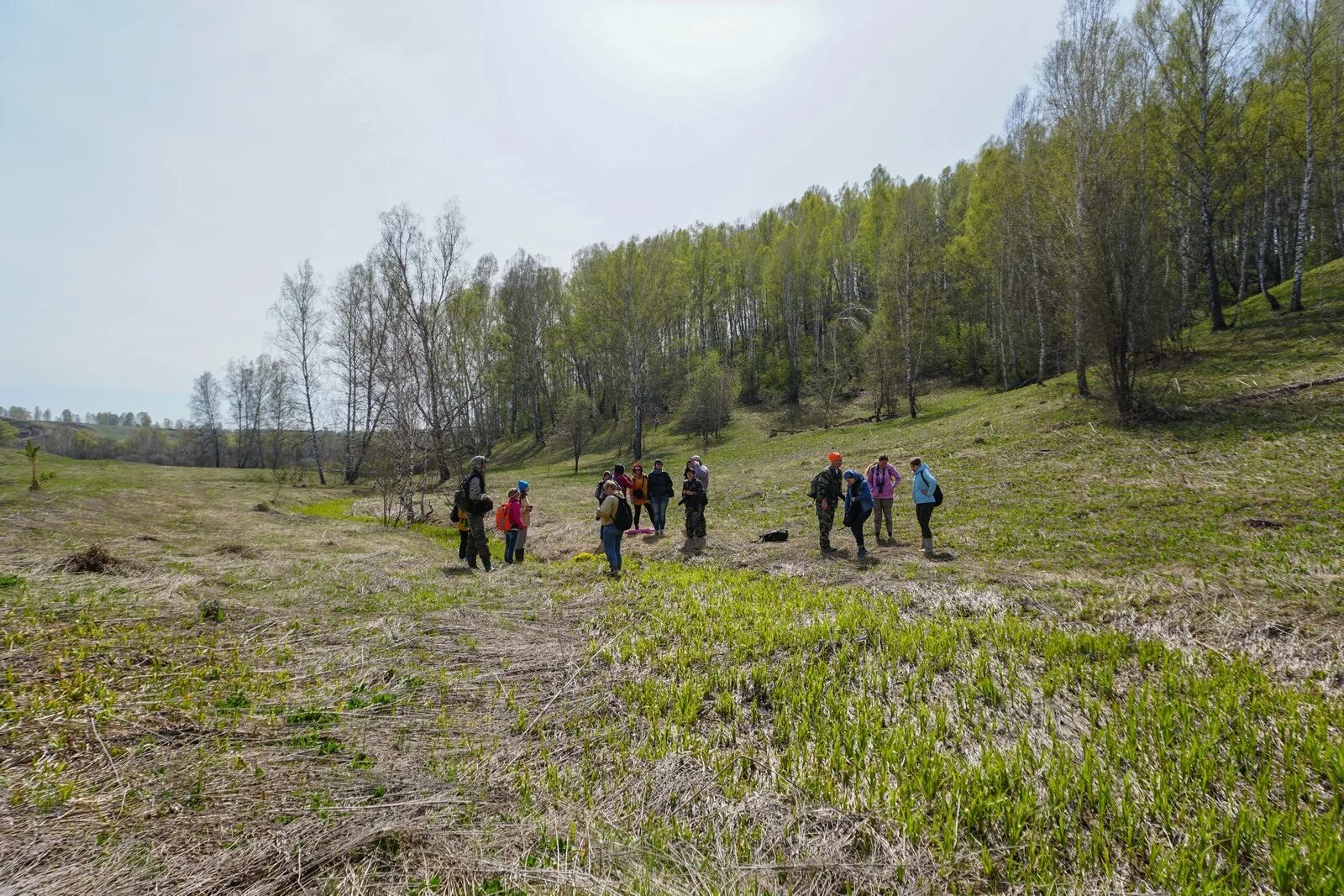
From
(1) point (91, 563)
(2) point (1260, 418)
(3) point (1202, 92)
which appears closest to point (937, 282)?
(3) point (1202, 92)

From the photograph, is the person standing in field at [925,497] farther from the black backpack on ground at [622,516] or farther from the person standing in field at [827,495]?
the black backpack on ground at [622,516]

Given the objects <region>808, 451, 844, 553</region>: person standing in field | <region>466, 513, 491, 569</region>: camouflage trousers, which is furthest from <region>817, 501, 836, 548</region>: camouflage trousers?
<region>466, 513, 491, 569</region>: camouflage trousers

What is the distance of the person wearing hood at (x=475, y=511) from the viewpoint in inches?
424

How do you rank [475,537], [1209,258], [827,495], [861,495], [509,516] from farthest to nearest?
1. [1209,258]
2. [509,516]
3. [475,537]
4. [827,495]
5. [861,495]

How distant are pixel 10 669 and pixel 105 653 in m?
0.50

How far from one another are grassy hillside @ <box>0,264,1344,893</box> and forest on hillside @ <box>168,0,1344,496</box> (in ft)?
43.0

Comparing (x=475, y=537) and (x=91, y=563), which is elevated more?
(x=91, y=563)

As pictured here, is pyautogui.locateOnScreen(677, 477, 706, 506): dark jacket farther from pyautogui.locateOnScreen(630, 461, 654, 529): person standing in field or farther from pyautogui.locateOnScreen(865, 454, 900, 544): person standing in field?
pyautogui.locateOnScreen(865, 454, 900, 544): person standing in field

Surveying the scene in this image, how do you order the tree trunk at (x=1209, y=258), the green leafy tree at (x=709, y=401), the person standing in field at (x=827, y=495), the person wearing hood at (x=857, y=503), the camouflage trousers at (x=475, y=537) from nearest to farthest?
1. the person wearing hood at (x=857, y=503)
2. the person standing in field at (x=827, y=495)
3. the camouflage trousers at (x=475, y=537)
4. the tree trunk at (x=1209, y=258)
5. the green leafy tree at (x=709, y=401)

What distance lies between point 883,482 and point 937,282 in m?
37.9

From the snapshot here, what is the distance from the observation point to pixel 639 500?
47.0 ft

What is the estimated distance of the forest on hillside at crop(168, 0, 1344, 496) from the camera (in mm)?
20312

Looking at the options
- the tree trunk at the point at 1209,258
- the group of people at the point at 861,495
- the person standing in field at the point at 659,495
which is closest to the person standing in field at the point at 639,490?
the person standing in field at the point at 659,495

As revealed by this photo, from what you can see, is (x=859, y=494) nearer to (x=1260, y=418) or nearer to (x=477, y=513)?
(x=477, y=513)
